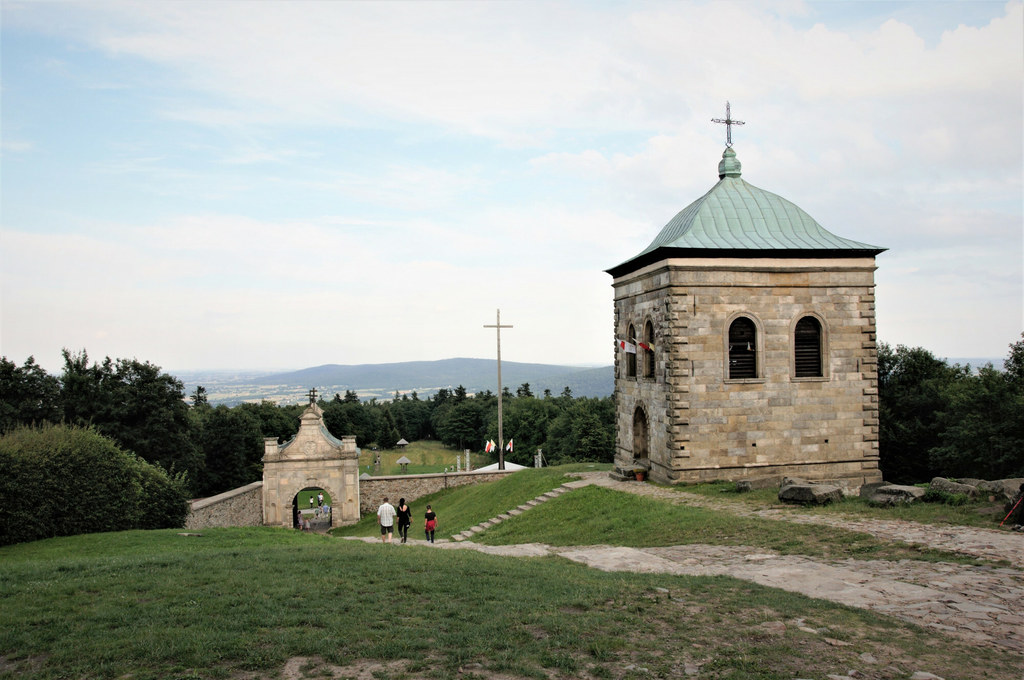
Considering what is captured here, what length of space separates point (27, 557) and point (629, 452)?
18.5 m

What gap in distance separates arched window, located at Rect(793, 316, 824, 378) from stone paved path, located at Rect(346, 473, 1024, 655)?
25.1 ft

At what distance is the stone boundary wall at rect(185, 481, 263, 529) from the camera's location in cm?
2641

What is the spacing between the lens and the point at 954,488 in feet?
49.3

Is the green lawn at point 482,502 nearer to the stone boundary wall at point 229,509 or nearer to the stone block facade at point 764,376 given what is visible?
the stone boundary wall at point 229,509

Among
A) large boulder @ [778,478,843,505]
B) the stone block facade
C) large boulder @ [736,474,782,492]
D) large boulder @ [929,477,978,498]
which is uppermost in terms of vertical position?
the stone block facade

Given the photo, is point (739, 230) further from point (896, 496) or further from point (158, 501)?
point (158, 501)

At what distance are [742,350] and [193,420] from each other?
4321cm

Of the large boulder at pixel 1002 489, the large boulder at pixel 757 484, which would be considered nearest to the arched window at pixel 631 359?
the large boulder at pixel 757 484

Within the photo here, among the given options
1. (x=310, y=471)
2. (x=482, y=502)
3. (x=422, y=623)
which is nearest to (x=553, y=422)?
(x=310, y=471)

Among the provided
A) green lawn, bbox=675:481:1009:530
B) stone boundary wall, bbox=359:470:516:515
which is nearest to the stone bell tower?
green lawn, bbox=675:481:1009:530

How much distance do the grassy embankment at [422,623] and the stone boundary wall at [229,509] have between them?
52.0ft

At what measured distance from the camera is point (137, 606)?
8.30 m

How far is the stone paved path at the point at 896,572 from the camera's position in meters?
8.27

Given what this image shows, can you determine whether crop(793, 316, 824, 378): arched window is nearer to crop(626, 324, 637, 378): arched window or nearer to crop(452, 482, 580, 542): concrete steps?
crop(626, 324, 637, 378): arched window
